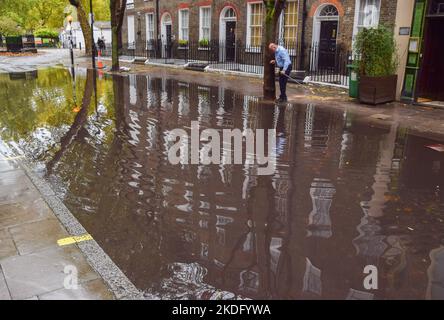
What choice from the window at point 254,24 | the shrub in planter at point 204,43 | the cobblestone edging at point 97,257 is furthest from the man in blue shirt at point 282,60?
the shrub in planter at point 204,43

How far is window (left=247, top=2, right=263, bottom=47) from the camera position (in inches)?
867

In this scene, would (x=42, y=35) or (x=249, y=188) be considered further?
(x=42, y=35)

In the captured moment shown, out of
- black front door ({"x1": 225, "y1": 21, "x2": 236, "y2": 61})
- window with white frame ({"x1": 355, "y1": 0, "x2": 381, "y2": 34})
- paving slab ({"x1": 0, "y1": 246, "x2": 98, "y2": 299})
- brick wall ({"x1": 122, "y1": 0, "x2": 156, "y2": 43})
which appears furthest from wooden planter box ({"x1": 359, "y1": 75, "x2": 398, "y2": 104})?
brick wall ({"x1": 122, "y1": 0, "x2": 156, "y2": 43})

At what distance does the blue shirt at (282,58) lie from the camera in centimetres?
1277

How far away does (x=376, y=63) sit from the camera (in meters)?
12.3

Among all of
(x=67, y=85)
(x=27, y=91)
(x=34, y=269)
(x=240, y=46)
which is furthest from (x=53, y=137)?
(x=240, y=46)

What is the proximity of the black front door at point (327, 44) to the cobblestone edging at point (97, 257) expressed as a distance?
15215 millimetres

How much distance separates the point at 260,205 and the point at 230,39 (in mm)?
20527

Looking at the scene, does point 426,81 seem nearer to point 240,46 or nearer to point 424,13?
point 424,13

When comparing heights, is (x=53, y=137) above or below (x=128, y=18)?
below

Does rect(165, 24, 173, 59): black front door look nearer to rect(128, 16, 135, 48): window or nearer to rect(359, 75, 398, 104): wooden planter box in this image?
rect(128, 16, 135, 48): window

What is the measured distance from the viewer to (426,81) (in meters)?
12.9
